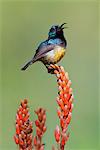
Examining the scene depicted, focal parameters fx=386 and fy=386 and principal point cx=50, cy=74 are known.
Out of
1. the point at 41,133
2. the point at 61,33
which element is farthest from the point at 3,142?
the point at 41,133

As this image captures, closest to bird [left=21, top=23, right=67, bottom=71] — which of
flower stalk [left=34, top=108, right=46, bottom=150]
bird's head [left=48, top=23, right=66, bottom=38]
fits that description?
bird's head [left=48, top=23, right=66, bottom=38]

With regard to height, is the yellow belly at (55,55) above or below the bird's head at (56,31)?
below

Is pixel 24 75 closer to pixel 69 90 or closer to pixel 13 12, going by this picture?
pixel 13 12

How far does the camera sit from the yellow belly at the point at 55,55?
138 cm

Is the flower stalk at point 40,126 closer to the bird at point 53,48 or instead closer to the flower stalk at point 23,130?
the flower stalk at point 23,130

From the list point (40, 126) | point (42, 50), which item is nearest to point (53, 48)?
point (42, 50)

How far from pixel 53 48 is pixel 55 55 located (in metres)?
0.11

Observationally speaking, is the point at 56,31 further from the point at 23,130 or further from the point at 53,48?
the point at 23,130

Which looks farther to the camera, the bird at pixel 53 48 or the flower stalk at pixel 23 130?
the bird at pixel 53 48

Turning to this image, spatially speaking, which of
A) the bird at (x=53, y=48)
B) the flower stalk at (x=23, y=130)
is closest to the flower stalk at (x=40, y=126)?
the flower stalk at (x=23, y=130)

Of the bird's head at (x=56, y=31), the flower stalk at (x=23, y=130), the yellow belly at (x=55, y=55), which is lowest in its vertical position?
the flower stalk at (x=23, y=130)

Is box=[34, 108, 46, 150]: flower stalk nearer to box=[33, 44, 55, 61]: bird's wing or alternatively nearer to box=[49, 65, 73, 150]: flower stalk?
box=[49, 65, 73, 150]: flower stalk

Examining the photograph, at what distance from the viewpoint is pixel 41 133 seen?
1.04 metres

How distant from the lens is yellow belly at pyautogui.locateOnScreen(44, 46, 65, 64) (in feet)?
4.54
